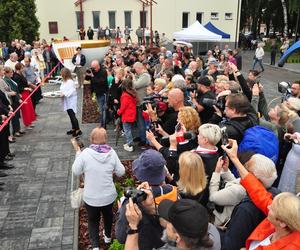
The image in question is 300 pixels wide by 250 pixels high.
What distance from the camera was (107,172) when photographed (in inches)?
172

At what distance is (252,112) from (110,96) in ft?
15.9

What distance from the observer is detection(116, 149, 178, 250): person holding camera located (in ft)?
9.32

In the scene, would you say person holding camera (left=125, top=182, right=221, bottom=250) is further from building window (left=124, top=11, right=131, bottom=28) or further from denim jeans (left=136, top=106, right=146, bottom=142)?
building window (left=124, top=11, right=131, bottom=28)

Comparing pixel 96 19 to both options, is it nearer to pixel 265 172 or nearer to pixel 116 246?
pixel 116 246

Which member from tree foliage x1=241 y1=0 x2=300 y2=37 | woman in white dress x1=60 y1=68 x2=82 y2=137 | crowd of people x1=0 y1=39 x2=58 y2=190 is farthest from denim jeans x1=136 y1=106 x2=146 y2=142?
tree foliage x1=241 y1=0 x2=300 y2=37

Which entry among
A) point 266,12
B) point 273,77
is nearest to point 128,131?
point 273,77

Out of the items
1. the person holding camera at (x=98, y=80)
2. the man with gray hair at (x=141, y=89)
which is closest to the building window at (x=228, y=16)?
the person holding camera at (x=98, y=80)

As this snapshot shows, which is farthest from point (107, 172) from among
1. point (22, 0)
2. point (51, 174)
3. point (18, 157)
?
point (22, 0)

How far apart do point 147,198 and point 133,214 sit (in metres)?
0.21

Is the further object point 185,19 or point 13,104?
point 185,19

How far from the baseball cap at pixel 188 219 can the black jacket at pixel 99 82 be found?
7.41m

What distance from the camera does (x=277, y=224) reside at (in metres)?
2.58

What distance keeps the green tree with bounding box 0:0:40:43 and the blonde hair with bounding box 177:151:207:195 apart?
2613cm

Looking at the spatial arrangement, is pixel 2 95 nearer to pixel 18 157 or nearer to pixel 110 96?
pixel 18 157
